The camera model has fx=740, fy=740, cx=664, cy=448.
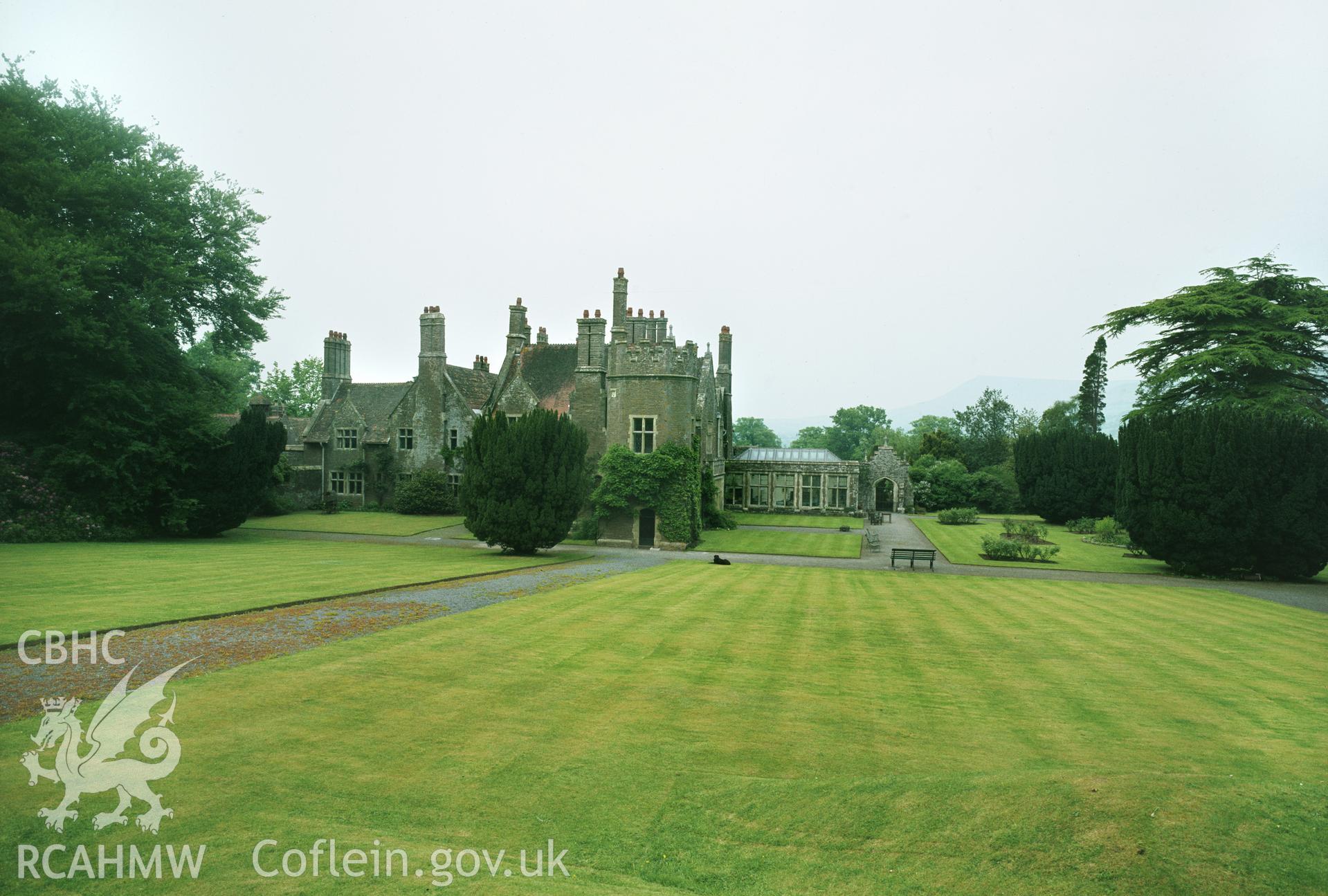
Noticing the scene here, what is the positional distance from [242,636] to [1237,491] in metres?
29.7

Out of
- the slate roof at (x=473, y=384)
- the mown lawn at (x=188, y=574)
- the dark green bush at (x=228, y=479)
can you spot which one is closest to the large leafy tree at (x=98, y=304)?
the dark green bush at (x=228, y=479)

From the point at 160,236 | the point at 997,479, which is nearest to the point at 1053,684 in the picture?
the point at 160,236

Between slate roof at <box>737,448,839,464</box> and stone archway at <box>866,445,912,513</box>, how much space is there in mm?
3111

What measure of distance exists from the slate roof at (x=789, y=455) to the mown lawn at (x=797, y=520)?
650cm

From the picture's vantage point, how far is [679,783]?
7.21 metres

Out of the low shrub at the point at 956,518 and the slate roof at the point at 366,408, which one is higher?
the slate roof at the point at 366,408

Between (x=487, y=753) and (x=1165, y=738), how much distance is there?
7664 millimetres

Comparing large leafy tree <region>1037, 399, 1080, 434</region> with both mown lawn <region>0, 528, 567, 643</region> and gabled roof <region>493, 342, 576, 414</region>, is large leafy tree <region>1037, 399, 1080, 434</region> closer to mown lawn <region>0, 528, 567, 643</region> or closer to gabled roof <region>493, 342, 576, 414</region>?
gabled roof <region>493, 342, 576, 414</region>

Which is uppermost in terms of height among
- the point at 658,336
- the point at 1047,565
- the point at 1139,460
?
the point at 658,336

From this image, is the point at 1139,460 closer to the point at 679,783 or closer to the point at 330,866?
the point at 679,783

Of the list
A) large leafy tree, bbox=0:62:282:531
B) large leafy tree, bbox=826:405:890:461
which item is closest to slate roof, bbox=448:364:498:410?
large leafy tree, bbox=0:62:282:531

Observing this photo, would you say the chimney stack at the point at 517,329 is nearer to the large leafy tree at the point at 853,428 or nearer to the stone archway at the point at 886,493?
the stone archway at the point at 886,493

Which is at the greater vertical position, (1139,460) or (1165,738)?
(1139,460)

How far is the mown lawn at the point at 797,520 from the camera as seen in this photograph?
147 feet
